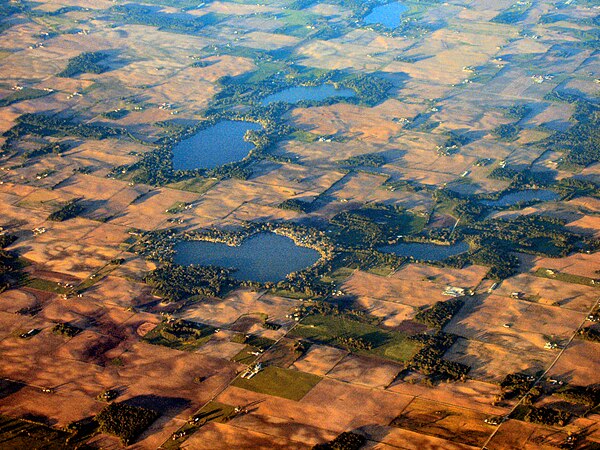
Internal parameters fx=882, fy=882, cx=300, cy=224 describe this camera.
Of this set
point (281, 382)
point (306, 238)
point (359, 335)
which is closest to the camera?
point (281, 382)

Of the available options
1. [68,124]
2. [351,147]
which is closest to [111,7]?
[68,124]

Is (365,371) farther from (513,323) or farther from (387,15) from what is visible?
(387,15)

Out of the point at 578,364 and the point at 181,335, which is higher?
the point at 181,335

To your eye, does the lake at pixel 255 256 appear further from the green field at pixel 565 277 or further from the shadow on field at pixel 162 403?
the green field at pixel 565 277

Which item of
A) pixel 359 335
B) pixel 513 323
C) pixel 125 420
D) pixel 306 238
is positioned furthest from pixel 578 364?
pixel 125 420

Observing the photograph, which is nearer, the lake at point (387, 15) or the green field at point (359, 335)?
the green field at point (359, 335)

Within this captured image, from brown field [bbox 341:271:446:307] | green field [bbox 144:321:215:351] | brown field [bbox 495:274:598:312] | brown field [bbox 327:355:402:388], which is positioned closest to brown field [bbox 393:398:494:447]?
brown field [bbox 327:355:402:388]

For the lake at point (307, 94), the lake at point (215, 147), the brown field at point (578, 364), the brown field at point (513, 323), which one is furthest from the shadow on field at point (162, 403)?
the lake at point (307, 94)
